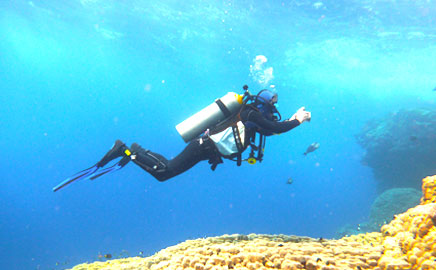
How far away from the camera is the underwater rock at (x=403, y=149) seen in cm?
1755

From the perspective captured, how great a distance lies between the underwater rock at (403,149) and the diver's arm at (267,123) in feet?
57.6

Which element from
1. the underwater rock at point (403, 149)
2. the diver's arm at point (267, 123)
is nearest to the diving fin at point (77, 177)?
the diver's arm at point (267, 123)

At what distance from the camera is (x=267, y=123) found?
14.3 ft

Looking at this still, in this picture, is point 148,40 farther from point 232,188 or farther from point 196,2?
point 232,188

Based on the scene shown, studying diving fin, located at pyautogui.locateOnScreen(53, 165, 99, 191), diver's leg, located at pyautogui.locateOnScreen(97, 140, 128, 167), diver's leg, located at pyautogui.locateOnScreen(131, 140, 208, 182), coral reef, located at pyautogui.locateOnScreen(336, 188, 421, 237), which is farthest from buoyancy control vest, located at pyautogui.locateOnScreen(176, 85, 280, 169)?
coral reef, located at pyautogui.locateOnScreen(336, 188, 421, 237)

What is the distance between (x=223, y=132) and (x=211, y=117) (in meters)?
0.43

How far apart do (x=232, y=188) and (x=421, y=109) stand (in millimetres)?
70541

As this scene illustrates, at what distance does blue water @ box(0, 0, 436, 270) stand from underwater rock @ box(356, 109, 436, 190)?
10.5m

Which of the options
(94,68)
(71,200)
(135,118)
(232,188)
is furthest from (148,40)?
(135,118)

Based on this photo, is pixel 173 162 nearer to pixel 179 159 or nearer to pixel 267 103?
pixel 179 159

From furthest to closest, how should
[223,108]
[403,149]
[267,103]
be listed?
[403,149] → [223,108] → [267,103]

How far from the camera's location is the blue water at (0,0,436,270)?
80.8ft

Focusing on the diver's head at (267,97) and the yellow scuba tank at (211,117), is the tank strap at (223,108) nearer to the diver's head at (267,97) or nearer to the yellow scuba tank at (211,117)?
the yellow scuba tank at (211,117)

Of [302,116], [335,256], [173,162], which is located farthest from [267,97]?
[335,256]
